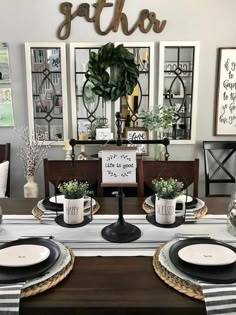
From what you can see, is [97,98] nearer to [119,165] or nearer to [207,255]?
[119,165]

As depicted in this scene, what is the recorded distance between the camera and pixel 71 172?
1861 mm

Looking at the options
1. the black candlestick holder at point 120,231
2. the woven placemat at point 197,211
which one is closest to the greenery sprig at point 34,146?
the woven placemat at point 197,211

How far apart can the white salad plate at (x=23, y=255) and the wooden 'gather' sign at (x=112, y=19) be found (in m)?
2.20

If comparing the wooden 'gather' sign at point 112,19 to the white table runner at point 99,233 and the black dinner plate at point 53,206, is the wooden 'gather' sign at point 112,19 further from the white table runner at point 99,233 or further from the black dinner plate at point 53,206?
the white table runner at point 99,233

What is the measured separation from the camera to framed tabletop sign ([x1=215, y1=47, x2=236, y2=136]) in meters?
2.77

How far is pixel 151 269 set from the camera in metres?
1.01

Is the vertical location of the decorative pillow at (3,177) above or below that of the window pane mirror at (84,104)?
below

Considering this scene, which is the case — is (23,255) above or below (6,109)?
below

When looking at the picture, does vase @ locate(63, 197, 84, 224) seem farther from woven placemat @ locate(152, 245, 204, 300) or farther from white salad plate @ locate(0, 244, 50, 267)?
woven placemat @ locate(152, 245, 204, 300)

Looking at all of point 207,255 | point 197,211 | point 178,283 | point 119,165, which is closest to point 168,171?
point 197,211

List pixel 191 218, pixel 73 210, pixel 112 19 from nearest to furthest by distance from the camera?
pixel 73 210
pixel 191 218
pixel 112 19

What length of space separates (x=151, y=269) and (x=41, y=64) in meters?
2.34

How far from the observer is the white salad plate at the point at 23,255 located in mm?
967

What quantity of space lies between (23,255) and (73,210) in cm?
32
